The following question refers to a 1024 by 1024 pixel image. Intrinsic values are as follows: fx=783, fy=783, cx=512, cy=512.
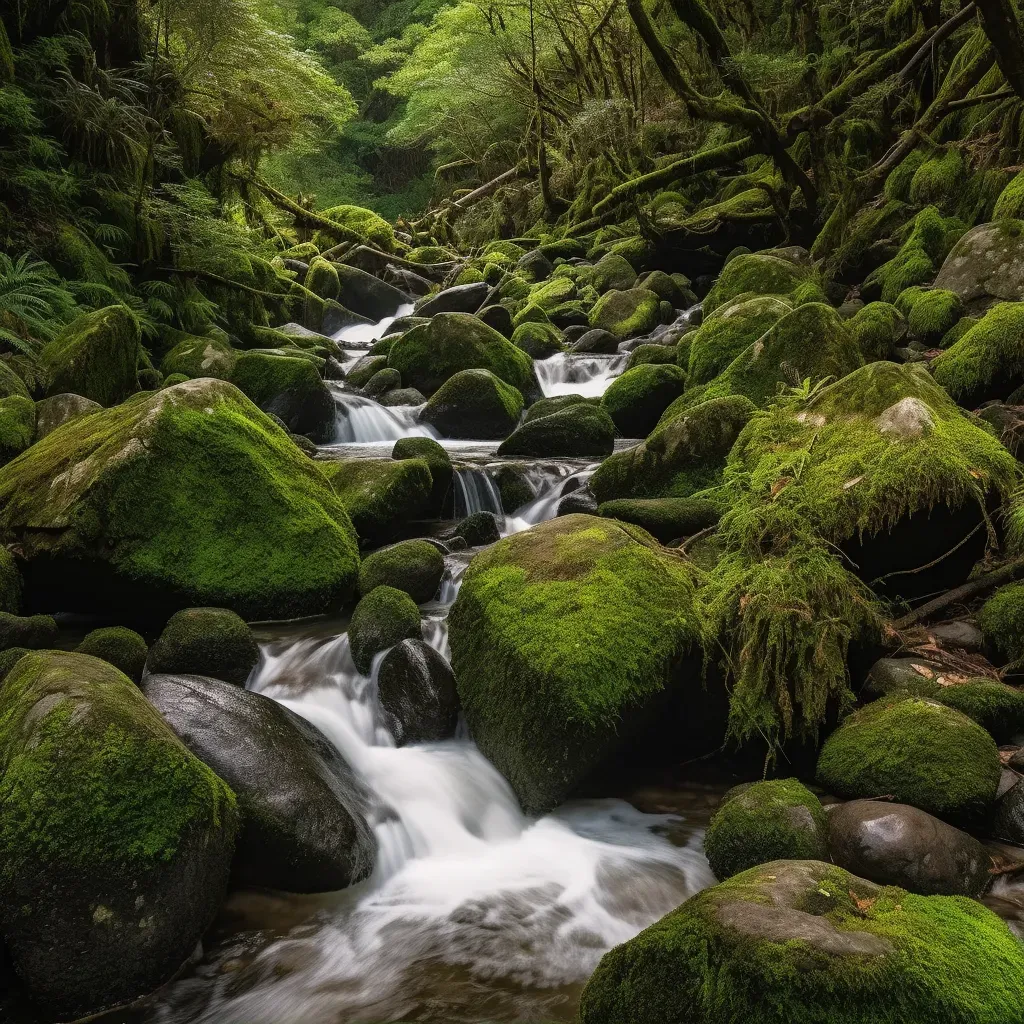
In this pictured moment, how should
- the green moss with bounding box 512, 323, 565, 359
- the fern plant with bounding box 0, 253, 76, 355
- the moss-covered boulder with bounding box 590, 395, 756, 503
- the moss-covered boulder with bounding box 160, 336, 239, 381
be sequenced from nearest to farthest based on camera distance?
1. the moss-covered boulder with bounding box 590, 395, 756, 503
2. the fern plant with bounding box 0, 253, 76, 355
3. the moss-covered boulder with bounding box 160, 336, 239, 381
4. the green moss with bounding box 512, 323, 565, 359

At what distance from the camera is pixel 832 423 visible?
505 centimetres

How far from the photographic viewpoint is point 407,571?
5668 millimetres

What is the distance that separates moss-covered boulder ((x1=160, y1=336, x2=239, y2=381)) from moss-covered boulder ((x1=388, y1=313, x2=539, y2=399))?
3011 mm

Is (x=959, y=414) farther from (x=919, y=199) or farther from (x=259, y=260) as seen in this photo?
(x=259, y=260)

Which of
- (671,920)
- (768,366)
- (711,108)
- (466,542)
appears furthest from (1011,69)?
(671,920)

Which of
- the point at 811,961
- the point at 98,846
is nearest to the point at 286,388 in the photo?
the point at 98,846

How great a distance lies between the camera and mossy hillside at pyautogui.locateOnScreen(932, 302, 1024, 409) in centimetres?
626

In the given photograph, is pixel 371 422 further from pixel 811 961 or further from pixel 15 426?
pixel 811 961

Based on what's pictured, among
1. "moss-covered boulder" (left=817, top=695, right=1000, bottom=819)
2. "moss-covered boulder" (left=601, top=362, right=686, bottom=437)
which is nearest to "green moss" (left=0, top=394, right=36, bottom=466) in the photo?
"moss-covered boulder" (left=601, top=362, right=686, bottom=437)

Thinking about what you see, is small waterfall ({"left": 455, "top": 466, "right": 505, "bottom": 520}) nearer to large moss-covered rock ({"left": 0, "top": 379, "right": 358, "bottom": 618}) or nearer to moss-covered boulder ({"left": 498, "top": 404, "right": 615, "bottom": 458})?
moss-covered boulder ({"left": 498, "top": 404, "right": 615, "bottom": 458})

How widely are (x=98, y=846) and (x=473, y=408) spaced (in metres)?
8.68

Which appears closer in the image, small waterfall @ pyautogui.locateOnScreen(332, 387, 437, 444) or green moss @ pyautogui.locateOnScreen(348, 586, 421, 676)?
green moss @ pyautogui.locateOnScreen(348, 586, 421, 676)

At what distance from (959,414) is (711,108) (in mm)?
7343

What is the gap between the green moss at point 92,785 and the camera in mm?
2564
